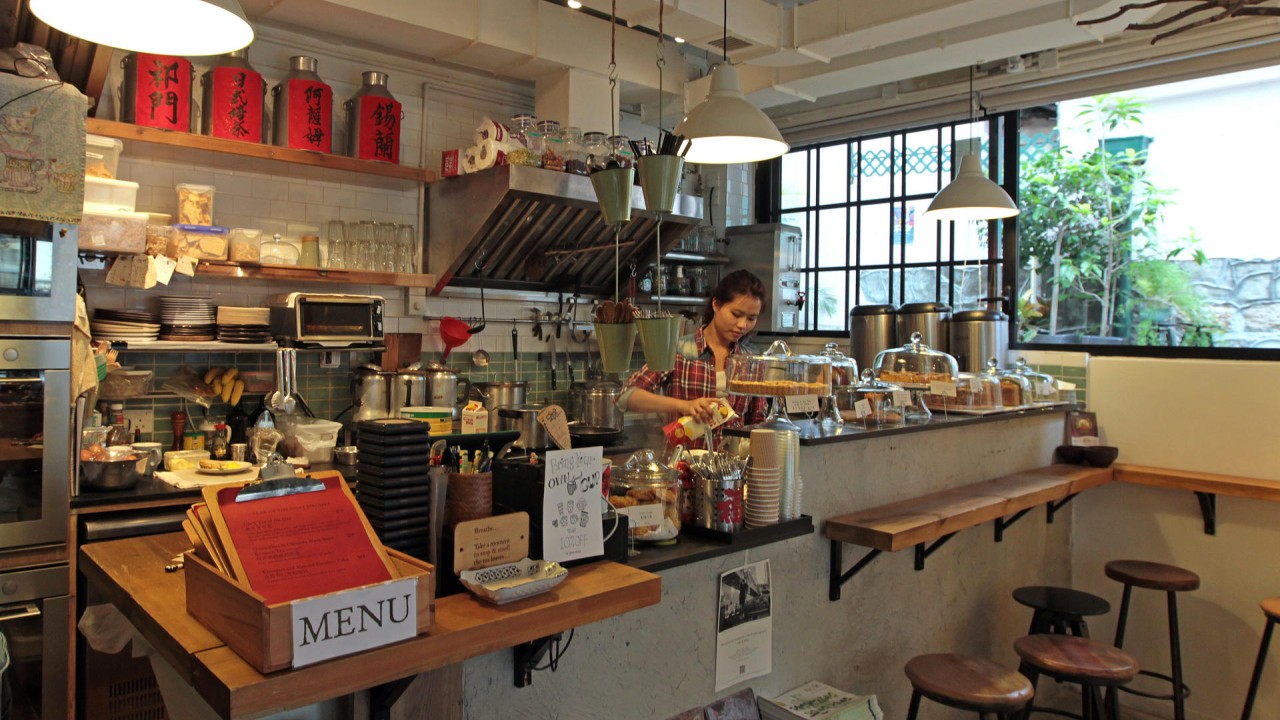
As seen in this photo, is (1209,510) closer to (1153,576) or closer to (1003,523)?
(1153,576)

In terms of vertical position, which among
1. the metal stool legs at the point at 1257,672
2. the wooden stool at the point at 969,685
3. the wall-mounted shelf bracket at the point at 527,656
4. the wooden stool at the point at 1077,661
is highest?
the wall-mounted shelf bracket at the point at 527,656

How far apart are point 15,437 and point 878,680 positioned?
10.5 feet

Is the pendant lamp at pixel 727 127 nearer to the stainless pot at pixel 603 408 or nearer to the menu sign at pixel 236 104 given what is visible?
the menu sign at pixel 236 104

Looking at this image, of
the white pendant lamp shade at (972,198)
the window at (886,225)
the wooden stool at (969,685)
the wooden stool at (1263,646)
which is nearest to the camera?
the wooden stool at (969,685)

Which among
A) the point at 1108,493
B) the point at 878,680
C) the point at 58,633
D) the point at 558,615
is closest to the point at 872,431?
the point at 878,680

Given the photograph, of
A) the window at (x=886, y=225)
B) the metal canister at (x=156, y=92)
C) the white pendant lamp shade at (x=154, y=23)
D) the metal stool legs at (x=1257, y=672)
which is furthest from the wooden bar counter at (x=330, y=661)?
→ the window at (x=886, y=225)

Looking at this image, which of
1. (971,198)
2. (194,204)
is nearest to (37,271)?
(194,204)

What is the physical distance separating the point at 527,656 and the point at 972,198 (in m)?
3.10

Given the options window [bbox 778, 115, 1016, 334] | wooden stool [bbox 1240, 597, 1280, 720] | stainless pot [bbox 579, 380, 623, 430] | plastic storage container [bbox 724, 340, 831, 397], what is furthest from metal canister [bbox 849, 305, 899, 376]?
plastic storage container [bbox 724, 340, 831, 397]

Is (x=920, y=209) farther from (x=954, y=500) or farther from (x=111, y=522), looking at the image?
(x=111, y=522)

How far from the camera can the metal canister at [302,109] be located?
428 cm

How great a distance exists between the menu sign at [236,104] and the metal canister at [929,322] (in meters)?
3.67

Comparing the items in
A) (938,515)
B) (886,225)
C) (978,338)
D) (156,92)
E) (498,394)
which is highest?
(156,92)

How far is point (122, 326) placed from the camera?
12.3 ft
